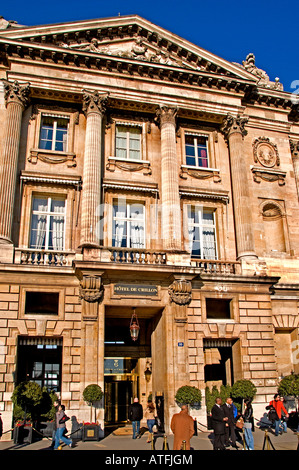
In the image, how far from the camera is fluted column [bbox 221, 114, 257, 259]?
79.4ft

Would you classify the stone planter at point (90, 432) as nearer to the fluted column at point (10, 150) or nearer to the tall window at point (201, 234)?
the fluted column at point (10, 150)

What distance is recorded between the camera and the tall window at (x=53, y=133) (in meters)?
24.5

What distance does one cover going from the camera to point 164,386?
2108 cm

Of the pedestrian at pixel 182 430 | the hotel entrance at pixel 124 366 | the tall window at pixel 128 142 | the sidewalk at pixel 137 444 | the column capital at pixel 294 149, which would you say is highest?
the column capital at pixel 294 149

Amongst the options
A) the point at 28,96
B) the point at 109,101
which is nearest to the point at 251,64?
the point at 109,101

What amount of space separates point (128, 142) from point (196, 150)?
13.2 feet

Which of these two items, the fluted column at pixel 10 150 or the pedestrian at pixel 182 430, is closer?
the pedestrian at pixel 182 430

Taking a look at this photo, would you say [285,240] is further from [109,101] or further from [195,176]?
[109,101]

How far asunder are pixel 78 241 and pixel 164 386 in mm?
7904

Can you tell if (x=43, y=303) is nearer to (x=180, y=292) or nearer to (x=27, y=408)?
(x=27, y=408)

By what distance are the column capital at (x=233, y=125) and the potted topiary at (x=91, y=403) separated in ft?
52.0

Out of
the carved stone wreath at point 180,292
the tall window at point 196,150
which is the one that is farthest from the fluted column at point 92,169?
the tall window at point 196,150

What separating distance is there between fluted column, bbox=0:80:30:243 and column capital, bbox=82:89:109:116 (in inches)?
117

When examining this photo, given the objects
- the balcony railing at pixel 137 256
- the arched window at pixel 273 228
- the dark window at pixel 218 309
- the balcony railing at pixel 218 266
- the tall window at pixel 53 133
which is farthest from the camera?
the arched window at pixel 273 228
